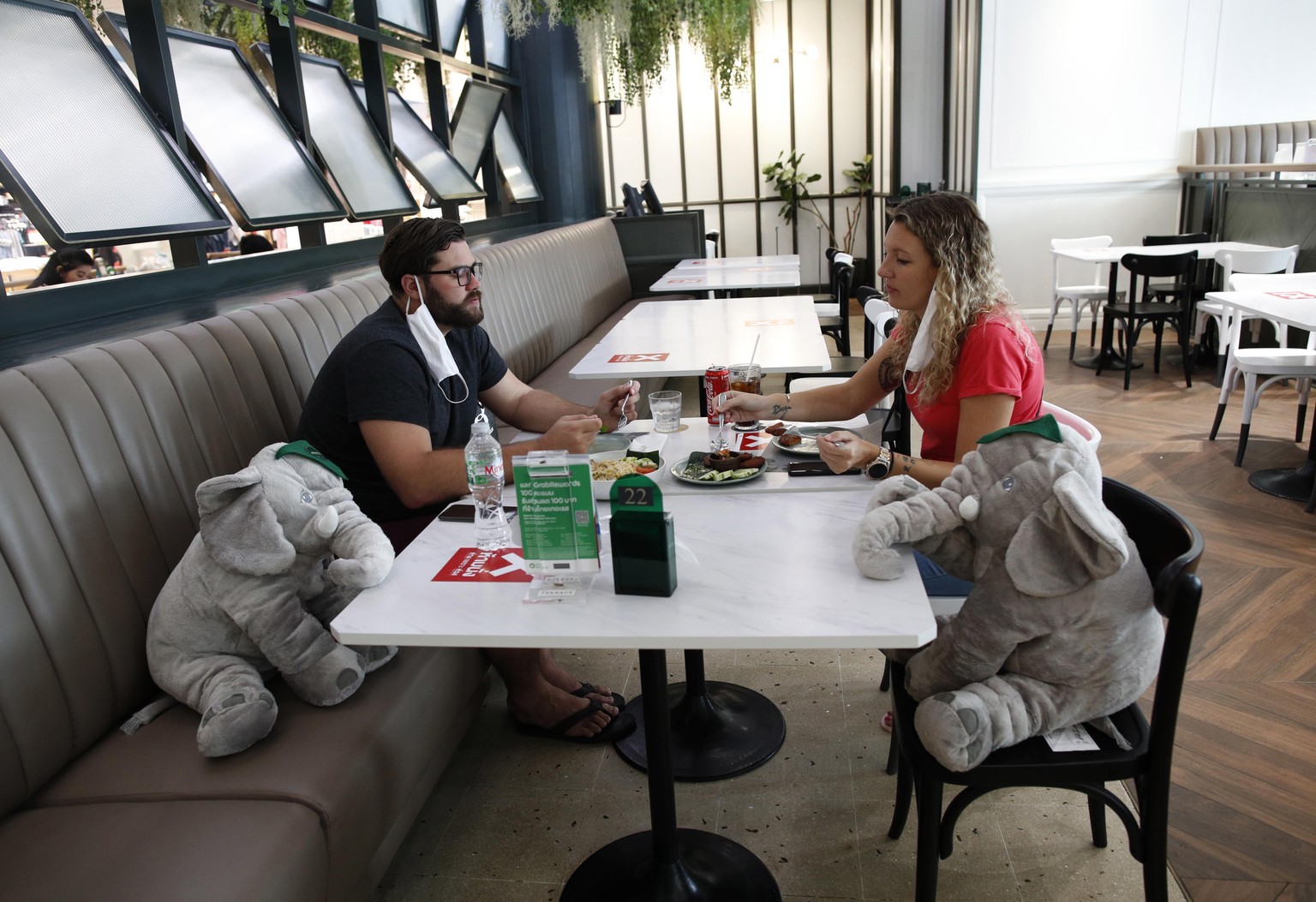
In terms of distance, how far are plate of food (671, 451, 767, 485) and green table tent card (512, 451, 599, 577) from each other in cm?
51

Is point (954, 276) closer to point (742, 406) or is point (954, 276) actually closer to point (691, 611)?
point (742, 406)

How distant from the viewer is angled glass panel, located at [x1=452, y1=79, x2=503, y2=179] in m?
6.42

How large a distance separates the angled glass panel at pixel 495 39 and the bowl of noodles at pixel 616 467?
5587 millimetres

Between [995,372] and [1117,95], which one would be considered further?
[1117,95]

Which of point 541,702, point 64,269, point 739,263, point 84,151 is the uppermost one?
point 84,151

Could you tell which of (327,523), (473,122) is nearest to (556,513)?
(327,523)

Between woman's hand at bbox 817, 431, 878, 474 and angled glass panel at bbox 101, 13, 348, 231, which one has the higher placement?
angled glass panel at bbox 101, 13, 348, 231

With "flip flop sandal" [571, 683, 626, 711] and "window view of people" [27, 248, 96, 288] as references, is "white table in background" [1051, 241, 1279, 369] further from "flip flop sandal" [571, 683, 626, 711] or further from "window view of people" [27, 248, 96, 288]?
"window view of people" [27, 248, 96, 288]

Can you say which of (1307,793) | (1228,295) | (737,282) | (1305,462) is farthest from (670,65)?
(1307,793)

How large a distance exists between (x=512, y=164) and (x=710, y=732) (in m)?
6.05

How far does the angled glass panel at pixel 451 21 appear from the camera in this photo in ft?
19.8

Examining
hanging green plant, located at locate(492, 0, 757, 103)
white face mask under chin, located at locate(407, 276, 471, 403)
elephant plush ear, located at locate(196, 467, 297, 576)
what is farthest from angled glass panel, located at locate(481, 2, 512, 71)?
elephant plush ear, located at locate(196, 467, 297, 576)

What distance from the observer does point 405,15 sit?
17.8ft

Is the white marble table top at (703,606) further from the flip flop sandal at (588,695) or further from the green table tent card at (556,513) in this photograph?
the flip flop sandal at (588,695)
